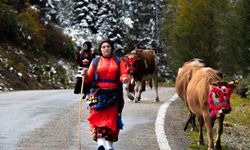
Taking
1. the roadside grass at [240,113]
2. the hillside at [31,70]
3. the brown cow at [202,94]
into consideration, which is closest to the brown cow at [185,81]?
the brown cow at [202,94]

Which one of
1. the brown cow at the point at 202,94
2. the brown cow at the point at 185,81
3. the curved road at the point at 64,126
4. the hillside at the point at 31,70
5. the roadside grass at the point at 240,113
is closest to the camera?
the brown cow at the point at 202,94

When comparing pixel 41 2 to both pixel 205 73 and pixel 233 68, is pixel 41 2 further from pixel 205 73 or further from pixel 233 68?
pixel 205 73

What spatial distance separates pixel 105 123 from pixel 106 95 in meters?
0.42

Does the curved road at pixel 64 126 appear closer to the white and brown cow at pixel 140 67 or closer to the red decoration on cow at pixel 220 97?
the red decoration on cow at pixel 220 97

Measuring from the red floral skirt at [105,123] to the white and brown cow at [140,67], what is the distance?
930cm

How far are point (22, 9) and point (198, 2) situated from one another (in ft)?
43.7

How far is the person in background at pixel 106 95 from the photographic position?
25.7 ft

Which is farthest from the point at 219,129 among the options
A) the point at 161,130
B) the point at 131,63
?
the point at 131,63

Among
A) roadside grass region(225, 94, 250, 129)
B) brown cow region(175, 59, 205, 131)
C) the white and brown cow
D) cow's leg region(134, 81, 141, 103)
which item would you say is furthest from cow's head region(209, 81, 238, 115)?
the white and brown cow

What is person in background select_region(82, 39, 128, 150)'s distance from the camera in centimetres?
785

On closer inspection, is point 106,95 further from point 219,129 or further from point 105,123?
point 219,129

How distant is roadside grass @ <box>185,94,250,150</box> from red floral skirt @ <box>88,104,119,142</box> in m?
1.93

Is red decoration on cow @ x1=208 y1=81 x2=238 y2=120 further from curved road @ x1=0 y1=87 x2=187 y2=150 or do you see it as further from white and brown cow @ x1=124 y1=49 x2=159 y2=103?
white and brown cow @ x1=124 y1=49 x2=159 y2=103

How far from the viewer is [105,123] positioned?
25.6ft
